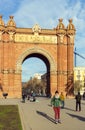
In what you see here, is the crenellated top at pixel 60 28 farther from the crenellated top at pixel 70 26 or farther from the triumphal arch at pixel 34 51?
the crenellated top at pixel 70 26

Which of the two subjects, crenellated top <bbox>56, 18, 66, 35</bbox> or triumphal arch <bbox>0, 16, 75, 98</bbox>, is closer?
triumphal arch <bbox>0, 16, 75, 98</bbox>

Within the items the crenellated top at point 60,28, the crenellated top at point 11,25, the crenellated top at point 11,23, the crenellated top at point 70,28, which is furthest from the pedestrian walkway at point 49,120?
the crenellated top at point 70,28

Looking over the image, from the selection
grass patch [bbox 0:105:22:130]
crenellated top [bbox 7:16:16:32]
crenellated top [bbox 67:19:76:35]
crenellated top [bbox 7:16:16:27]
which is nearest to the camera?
grass patch [bbox 0:105:22:130]

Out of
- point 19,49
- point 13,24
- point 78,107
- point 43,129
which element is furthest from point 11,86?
point 43,129

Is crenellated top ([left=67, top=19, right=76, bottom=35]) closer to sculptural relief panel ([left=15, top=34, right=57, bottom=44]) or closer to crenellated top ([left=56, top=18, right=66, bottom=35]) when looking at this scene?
crenellated top ([left=56, top=18, right=66, bottom=35])

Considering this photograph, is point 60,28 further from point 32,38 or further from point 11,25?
point 11,25

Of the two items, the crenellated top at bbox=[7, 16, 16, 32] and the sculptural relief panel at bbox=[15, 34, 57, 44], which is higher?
the crenellated top at bbox=[7, 16, 16, 32]

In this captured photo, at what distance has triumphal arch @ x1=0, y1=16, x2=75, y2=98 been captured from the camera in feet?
180

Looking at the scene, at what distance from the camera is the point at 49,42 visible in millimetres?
56750

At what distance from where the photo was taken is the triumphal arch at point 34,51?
5475cm

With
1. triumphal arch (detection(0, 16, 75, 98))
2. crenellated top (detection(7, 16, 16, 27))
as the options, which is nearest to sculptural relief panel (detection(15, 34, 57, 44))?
triumphal arch (detection(0, 16, 75, 98))

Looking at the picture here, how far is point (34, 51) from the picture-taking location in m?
56.3

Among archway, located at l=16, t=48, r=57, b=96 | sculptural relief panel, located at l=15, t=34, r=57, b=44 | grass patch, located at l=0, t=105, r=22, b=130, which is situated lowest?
grass patch, located at l=0, t=105, r=22, b=130

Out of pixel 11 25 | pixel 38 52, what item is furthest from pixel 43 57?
pixel 11 25
